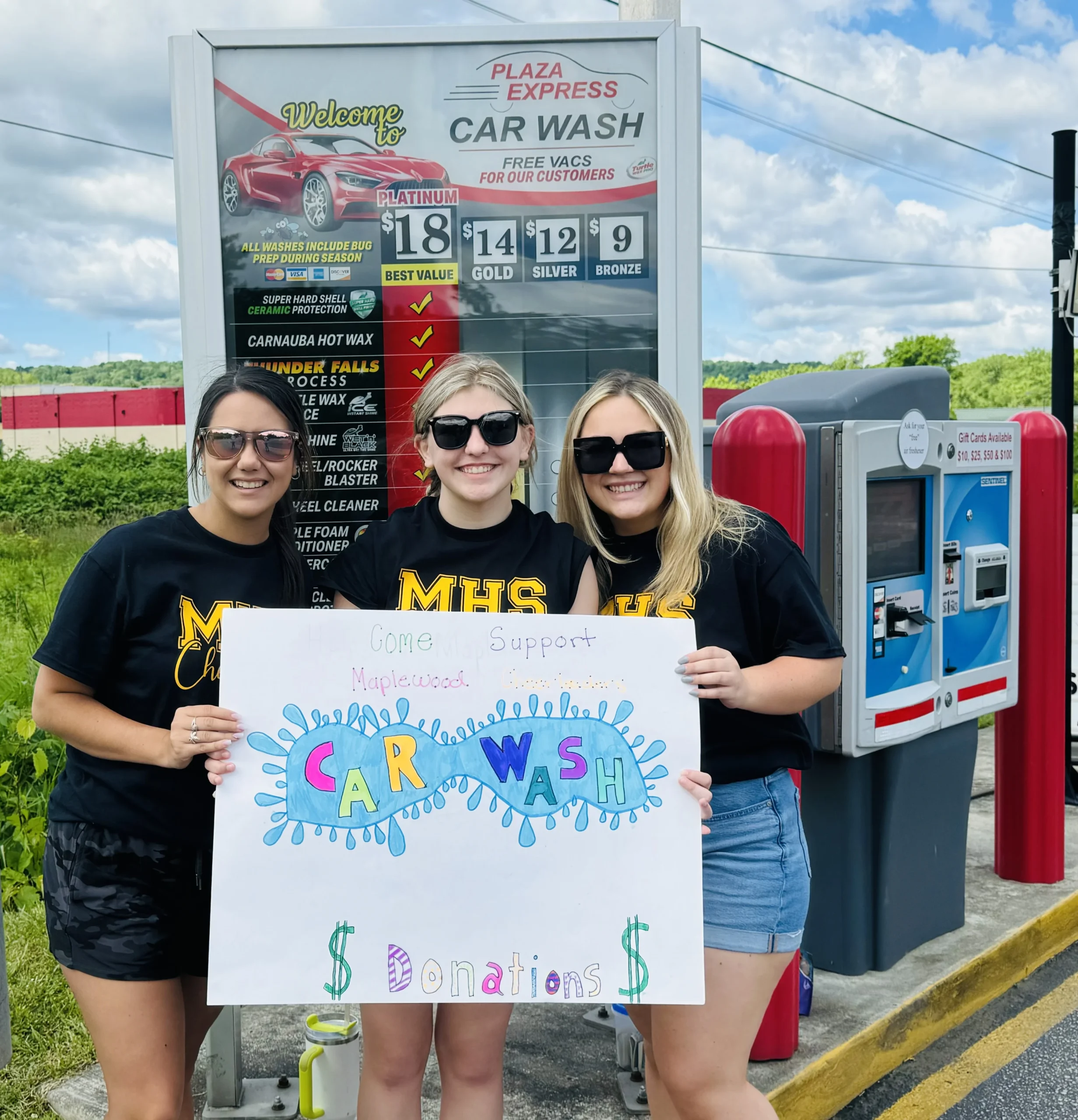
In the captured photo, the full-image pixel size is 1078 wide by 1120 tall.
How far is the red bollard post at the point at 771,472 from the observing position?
11.0 ft

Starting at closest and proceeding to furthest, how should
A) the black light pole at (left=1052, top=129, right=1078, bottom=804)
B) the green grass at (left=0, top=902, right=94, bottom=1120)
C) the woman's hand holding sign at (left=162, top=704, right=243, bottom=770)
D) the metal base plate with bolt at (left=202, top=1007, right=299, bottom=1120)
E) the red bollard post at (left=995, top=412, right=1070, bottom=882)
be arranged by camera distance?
the woman's hand holding sign at (left=162, top=704, right=243, bottom=770), the metal base plate with bolt at (left=202, top=1007, right=299, bottom=1120), the green grass at (left=0, top=902, right=94, bottom=1120), the red bollard post at (left=995, top=412, right=1070, bottom=882), the black light pole at (left=1052, top=129, right=1078, bottom=804)

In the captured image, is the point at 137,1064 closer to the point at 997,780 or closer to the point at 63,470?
the point at 997,780

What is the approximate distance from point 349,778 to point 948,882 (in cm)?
300

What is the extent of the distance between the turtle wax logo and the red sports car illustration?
1.1 inches

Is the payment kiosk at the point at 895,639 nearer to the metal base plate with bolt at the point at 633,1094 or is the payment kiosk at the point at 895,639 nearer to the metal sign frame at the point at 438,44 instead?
the metal sign frame at the point at 438,44

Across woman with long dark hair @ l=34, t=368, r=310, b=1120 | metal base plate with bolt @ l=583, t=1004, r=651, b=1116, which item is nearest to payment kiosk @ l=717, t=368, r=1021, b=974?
metal base plate with bolt @ l=583, t=1004, r=651, b=1116

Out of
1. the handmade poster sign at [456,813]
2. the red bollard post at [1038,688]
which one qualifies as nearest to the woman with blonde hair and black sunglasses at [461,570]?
the handmade poster sign at [456,813]

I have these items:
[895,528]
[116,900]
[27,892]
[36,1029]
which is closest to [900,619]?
[895,528]

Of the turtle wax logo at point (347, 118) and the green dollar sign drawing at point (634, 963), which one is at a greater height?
the turtle wax logo at point (347, 118)

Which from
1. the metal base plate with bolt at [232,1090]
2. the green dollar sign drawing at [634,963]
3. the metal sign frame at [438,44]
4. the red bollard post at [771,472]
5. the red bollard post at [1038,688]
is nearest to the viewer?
the green dollar sign drawing at [634,963]

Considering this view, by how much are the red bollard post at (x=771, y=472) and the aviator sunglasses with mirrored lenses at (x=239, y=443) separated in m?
1.64

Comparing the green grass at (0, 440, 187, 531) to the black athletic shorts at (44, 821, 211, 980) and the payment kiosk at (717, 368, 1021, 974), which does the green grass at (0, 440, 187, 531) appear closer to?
the payment kiosk at (717, 368, 1021, 974)

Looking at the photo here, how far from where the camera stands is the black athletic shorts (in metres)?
2.12

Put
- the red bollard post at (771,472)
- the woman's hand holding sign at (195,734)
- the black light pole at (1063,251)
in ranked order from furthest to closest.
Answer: the black light pole at (1063,251) → the red bollard post at (771,472) → the woman's hand holding sign at (195,734)
